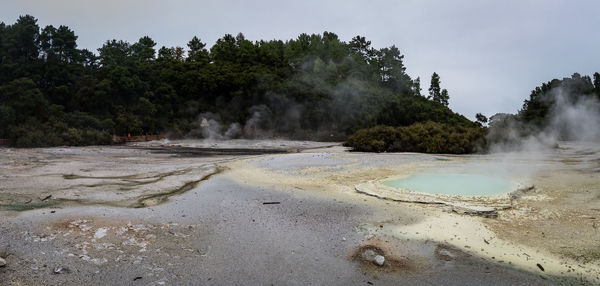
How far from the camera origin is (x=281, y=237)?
16.2 feet

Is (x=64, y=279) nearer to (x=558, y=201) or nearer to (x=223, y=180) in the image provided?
(x=223, y=180)

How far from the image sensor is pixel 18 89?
24469mm

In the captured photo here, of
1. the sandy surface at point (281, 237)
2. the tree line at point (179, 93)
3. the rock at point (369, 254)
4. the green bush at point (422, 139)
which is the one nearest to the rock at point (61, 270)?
the sandy surface at point (281, 237)

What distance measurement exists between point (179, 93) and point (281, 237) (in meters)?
35.3

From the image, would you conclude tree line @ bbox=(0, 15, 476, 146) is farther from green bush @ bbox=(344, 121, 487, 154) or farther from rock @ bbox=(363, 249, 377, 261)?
rock @ bbox=(363, 249, 377, 261)

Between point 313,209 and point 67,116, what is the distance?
87.2 feet

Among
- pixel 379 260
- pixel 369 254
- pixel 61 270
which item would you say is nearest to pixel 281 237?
pixel 369 254

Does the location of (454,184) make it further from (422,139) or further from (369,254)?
(422,139)

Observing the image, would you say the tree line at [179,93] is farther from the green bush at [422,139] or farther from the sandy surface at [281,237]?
the sandy surface at [281,237]

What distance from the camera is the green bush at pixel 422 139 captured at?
Answer: 18.3m

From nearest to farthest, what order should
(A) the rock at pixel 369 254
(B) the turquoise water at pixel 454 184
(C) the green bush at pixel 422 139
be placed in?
1. (A) the rock at pixel 369 254
2. (B) the turquoise water at pixel 454 184
3. (C) the green bush at pixel 422 139

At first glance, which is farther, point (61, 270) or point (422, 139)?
point (422, 139)

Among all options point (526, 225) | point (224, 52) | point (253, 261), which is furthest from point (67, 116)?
point (526, 225)

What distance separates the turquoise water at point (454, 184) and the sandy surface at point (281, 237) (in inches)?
29.1
